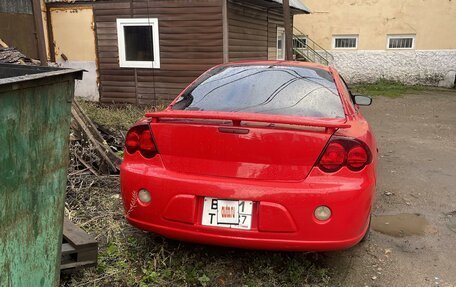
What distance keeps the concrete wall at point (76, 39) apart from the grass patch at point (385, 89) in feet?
32.8

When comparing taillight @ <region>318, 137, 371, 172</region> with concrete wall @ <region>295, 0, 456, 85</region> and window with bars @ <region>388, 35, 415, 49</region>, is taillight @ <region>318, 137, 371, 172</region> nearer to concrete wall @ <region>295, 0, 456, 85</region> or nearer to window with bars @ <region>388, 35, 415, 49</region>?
concrete wall @ <region>295, 0, 456, 85</region>

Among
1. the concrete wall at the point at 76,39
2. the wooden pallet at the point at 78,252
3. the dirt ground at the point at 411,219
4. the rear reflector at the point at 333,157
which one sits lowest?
the dirt ground at the point at 411,219

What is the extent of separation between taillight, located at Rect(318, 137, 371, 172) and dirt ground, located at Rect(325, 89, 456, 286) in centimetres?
86

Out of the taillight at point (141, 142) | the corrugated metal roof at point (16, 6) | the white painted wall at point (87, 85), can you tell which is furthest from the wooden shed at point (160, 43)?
the taillight at point (141, 142)

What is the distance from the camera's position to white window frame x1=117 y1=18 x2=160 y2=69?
34.2ft

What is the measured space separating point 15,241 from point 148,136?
46.7 inches

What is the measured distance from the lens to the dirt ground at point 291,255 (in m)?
2.91

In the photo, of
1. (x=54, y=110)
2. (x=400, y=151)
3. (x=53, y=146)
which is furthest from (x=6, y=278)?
(x=400, y=151)

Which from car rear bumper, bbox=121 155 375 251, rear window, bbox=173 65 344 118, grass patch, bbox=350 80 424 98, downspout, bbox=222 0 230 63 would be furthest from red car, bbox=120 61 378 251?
grass patch, bbox=350 80 424 98

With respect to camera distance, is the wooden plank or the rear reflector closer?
the rear reflector

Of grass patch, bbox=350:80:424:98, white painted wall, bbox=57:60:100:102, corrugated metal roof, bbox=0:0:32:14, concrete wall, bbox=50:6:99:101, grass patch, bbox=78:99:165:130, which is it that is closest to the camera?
grass patch, bbox=78:99:165:130

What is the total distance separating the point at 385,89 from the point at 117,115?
488 inches

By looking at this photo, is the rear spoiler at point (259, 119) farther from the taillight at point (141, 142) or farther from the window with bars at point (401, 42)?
the window with bars at point (401, 42)

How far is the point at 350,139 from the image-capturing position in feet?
8.74
